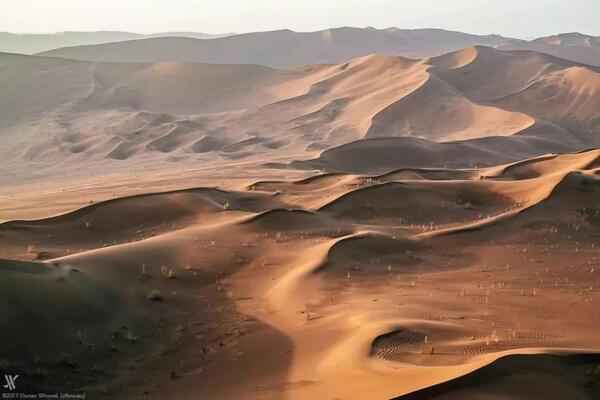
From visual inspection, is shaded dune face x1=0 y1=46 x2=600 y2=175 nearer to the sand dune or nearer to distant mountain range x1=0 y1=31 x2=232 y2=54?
the sand dune

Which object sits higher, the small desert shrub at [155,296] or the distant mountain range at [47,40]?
the distant mountain range at [47,40]

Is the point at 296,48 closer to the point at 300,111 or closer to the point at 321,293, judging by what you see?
the point at 300,111

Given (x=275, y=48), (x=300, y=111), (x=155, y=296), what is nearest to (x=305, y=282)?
(x=155, y=296)

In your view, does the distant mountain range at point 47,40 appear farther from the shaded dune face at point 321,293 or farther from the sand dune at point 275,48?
the shaded dune face at point 321,293

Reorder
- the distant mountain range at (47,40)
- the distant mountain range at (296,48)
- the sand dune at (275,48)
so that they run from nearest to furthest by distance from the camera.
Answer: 1. the distant mountain range at (296,48)
2. the sand dune at (275,48)
3. the distant mountain range at (47,40)

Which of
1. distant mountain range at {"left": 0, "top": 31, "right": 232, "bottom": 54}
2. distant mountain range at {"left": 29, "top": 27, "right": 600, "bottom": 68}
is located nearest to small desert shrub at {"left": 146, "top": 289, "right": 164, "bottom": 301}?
distant mountain range at {"left": 29, "top": 27, "right": 600, "bottom": 68}

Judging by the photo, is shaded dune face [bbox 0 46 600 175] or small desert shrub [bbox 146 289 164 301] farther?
shaded dune face [bbox 0 46 600 175]

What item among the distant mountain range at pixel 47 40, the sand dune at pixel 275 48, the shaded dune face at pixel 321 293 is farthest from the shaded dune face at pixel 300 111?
the distant mountain range at pixel 47 40
